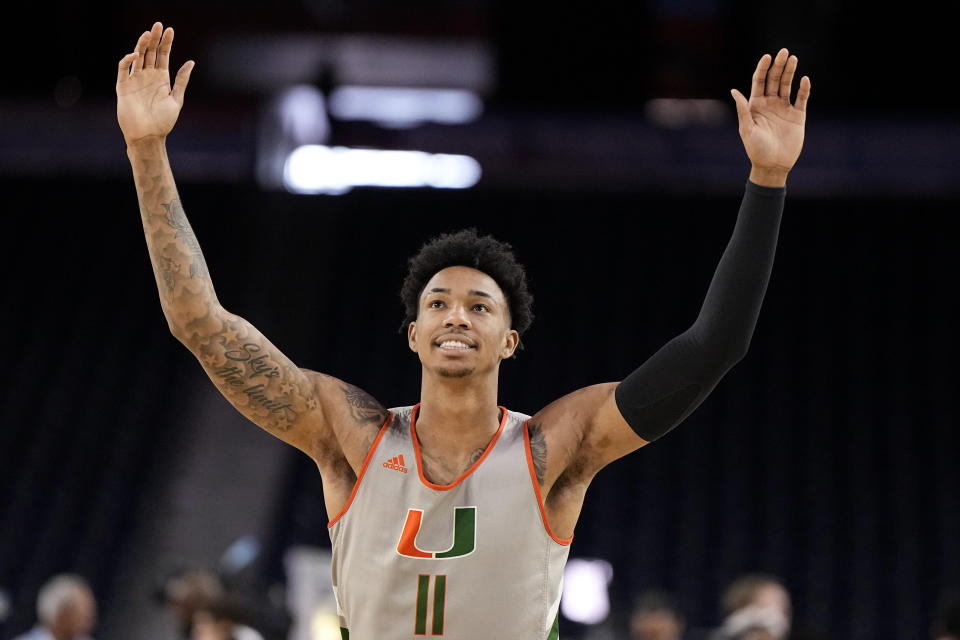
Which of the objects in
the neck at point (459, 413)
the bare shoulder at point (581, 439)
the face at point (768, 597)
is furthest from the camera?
the face at point (768, 597)

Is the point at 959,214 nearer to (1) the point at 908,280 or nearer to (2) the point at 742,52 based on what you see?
(1) the point at 908,280

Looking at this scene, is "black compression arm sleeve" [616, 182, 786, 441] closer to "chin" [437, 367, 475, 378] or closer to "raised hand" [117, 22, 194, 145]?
"chin" [437, 367, 475, 378]

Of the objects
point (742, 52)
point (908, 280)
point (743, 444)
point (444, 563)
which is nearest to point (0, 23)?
point (742, 52)

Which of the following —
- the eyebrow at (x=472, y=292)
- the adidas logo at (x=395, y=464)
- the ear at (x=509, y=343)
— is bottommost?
the adidas logo at (x=395, y=464)

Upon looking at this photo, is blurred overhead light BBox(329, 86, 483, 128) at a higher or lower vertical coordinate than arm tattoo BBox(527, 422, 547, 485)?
higher

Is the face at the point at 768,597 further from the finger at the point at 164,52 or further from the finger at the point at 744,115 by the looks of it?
the finger at the point at 164,52

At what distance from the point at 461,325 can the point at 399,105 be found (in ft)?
43.1

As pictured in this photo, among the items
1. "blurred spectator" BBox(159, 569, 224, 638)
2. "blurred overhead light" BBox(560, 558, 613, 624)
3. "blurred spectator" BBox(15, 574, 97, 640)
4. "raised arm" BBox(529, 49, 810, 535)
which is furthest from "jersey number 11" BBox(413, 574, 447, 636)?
"blurred overhead light" BBox(560, 558, 613, 624)

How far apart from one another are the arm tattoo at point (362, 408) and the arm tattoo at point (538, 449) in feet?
1.41

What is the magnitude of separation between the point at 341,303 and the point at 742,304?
13075mm

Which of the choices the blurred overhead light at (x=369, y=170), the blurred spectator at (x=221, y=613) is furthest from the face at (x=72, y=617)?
the blurred overhead light at (x=369, y=170)

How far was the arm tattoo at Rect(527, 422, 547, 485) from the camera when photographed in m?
3.39

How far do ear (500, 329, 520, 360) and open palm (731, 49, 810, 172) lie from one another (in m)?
0.89

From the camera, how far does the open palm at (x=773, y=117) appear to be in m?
3.20
